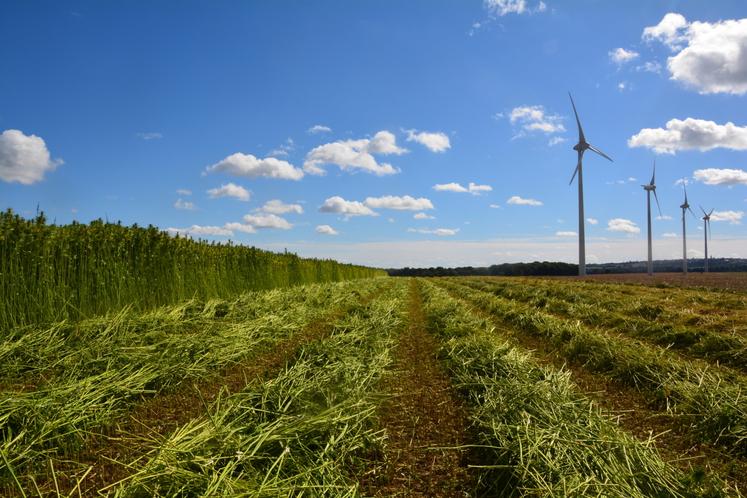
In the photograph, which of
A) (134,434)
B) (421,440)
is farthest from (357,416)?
(134,434)

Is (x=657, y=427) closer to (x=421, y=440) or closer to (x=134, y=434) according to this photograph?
(x=421, y=440)

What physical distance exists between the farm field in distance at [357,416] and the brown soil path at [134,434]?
0.02 meters

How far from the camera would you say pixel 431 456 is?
3203 millimetres

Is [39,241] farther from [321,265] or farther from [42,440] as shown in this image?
[321,265]

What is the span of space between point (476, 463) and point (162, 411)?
9.42 feet

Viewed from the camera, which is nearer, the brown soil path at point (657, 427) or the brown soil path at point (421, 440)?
the brown soil path at point (421, 440)

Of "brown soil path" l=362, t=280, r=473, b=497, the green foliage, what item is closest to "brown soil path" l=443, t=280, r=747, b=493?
"brown soil path" l=362, t=280, r=473, b=497

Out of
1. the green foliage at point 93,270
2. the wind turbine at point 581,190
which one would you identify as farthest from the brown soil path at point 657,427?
the wind turbine at point 581,190

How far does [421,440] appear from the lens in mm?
3475

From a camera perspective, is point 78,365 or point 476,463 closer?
point 476,463

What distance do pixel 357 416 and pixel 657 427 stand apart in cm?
283

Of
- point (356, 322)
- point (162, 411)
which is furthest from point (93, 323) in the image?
point (356, 322)

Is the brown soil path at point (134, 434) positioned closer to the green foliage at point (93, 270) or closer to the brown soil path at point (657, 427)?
the brown soil path at point (657, 427)

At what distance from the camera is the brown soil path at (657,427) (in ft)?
10.6
